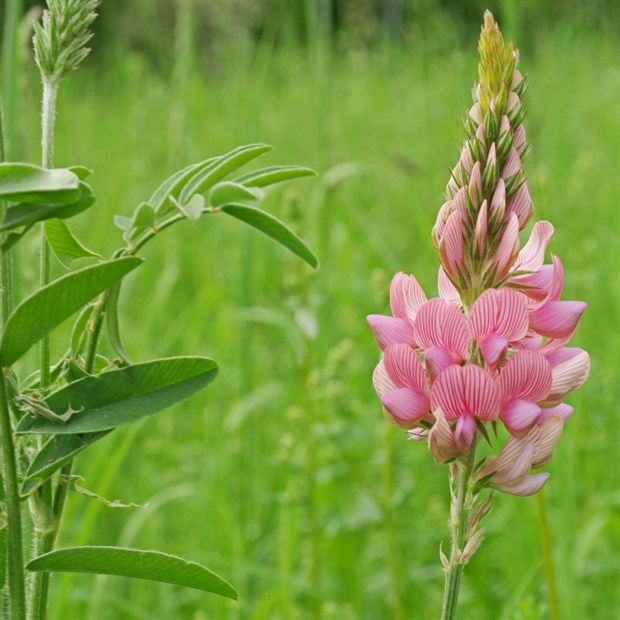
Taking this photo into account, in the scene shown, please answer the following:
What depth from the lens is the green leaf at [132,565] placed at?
585 millimetres

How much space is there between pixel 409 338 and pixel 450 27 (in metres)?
4.27

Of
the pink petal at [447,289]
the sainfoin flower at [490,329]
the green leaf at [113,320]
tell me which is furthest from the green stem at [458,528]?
the green leaf at [113,320]

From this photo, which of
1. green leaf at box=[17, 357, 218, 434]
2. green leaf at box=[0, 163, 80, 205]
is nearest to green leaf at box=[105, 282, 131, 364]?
green leaf at box=[17, 357, 218, 434]

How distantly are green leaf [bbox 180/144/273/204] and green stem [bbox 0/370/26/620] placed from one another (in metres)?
0.20

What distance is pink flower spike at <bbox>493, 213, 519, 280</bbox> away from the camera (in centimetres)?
63

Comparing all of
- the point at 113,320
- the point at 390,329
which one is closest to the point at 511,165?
the point at 390,329

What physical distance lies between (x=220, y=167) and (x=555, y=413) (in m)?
0.28

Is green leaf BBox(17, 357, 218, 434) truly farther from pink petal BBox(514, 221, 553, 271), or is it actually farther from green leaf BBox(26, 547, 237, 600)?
pink petal BBox(514, 221, 553, 271)

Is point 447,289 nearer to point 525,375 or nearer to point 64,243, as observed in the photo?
point 525,375

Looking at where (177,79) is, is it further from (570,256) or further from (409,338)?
(409,338)

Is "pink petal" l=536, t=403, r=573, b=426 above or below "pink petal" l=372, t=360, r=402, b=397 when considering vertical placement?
below

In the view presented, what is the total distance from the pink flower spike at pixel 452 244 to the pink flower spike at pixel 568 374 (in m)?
0.09

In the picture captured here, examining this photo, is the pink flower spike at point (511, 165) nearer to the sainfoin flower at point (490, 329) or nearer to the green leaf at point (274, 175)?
the sainfoin flower at point (490, 329)

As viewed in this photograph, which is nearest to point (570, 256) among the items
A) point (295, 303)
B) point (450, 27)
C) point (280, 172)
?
point (295, 303)
